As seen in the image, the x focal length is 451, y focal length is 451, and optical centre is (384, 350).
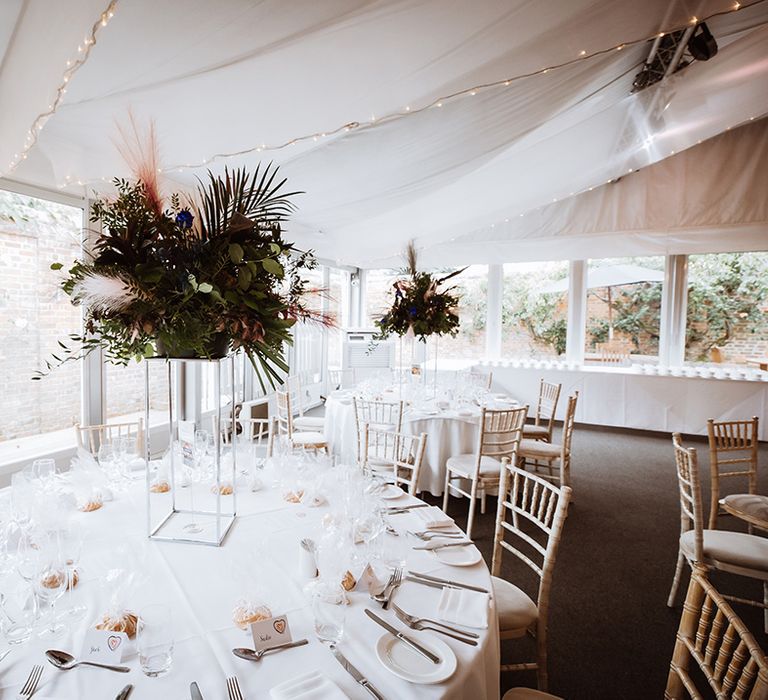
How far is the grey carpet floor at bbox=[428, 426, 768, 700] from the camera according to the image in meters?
2.10

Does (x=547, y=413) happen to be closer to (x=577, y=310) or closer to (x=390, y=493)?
(x=390, y=493)

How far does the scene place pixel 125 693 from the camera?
0.96 meters

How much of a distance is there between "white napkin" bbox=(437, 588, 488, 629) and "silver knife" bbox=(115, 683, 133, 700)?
766mm

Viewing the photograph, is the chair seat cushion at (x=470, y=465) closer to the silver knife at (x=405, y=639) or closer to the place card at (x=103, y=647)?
the silver knife at (x=405, y=639)

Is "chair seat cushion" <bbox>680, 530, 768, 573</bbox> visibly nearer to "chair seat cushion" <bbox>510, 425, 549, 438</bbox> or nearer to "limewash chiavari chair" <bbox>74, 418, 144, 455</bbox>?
"chair seat cushion" <bbox>510, 425, 549, 438</bbox>

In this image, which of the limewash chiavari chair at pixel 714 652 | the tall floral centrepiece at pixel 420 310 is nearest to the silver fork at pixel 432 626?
the limewash chiavari chair at pixel 714 652

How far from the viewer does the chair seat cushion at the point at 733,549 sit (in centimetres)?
225

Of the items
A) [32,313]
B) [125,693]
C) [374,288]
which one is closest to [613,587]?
[125,693]

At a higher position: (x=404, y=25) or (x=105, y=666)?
(x=404, y=25)

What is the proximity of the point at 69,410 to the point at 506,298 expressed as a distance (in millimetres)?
6788

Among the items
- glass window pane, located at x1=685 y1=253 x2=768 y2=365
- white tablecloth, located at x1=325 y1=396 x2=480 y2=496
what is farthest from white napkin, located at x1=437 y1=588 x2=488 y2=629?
glass window pane, located at x1=685 y1=253 x2=768 y2=365

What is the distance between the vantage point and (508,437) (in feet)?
12.0

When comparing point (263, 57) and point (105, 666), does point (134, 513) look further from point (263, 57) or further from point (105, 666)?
point (263, 57)

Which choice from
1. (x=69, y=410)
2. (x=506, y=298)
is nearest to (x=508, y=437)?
(x=69, y=410)
